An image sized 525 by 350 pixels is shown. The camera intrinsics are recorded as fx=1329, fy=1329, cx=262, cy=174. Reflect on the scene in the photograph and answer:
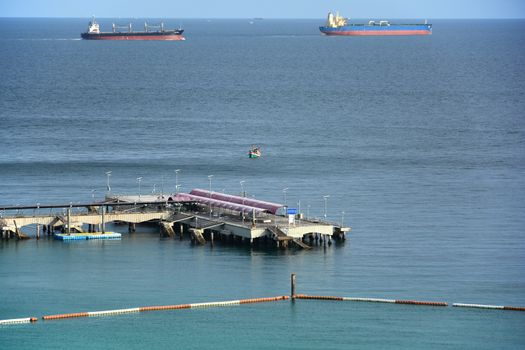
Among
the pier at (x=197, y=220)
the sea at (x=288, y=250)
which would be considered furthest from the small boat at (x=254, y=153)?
the pier at (x=197, y=220)

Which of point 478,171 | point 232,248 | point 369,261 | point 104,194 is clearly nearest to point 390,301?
point 369,261

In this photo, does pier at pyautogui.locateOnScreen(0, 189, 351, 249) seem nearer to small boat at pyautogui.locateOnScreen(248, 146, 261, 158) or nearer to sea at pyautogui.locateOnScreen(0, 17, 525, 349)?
sea at pyautogui.locateOnScreen(0, 17, 525, 349)

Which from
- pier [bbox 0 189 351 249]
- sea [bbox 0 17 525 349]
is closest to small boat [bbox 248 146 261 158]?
sea [bbox 0 17 525 349]

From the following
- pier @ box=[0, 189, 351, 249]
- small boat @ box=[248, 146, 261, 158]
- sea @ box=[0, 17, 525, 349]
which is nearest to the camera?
sea @ box=[0, 17, 525, 349]

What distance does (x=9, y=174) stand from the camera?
439ft

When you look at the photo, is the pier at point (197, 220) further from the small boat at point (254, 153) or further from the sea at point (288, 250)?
the small boat at point (254, 153)

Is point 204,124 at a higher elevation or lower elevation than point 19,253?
higher

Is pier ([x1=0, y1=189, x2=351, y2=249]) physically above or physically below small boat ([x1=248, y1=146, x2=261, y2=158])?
below

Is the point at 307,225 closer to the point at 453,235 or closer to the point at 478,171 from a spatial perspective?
the point at 453,235

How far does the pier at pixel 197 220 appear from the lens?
329ft

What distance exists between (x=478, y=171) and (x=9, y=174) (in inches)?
1921

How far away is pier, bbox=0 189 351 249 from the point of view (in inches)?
3952

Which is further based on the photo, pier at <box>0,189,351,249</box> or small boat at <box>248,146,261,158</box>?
small boat at <box>248,146,261,158</box>

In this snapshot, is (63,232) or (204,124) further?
(204,124)
